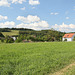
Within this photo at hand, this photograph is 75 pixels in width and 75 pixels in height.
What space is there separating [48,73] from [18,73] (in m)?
1.52

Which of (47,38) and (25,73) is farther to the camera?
(47,38)

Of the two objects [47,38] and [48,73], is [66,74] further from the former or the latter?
[47,38]

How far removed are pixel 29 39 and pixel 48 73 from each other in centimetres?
3807

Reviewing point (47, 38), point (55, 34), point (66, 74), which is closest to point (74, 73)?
point (66, 74)

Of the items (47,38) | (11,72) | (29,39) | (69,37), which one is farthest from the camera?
(69,37)

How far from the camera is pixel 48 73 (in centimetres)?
454

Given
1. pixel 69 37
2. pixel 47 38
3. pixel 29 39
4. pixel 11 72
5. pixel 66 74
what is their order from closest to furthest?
pixel 66 74
pixel 11 72
pixel 29 39
pixel 47 38
pixel 69 37


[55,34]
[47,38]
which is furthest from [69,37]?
[47,38]

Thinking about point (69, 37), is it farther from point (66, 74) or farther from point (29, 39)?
point (66, 74)

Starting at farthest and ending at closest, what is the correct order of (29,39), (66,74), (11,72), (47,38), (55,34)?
(55,34), (47,38), (29,39), (11,72), (66,74)

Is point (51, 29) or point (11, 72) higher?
point (51, 29)

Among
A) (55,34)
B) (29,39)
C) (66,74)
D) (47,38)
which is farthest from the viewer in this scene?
(55,34)

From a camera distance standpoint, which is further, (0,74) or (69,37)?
(69,37)

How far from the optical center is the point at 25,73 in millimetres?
4438
